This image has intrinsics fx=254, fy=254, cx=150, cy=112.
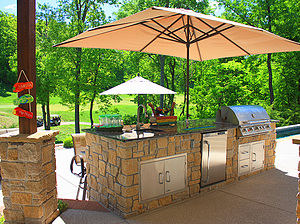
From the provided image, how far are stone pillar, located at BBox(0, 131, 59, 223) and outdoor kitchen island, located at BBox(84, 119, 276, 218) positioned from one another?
0.93 meters

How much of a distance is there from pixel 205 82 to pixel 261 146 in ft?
28.5

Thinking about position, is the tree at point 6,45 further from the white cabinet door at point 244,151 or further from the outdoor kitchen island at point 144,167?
the white cabinet door at point 244,151

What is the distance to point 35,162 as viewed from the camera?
292cm

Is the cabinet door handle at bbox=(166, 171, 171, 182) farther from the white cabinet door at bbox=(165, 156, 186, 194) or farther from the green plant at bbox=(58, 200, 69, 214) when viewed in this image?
the green plant at bbox=(58, 200, 69, 214)

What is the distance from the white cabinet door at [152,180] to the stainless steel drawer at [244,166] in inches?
78.7

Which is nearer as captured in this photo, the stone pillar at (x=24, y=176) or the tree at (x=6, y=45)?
the stone pillar at (x=24, y=176)

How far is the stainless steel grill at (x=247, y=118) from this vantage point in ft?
16.2

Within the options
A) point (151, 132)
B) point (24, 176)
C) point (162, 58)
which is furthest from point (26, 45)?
point (162, 58)

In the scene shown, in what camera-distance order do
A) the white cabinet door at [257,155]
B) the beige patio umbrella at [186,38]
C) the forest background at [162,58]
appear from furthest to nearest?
1. the forest background at [162,58]
2. the white cabinet door at [257,155]
3. the beige patio umbrella at [186,38]

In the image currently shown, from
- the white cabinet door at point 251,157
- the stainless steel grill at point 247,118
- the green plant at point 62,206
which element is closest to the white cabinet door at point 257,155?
the white cabinet door at point 251,157

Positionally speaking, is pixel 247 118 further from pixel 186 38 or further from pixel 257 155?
pixel 186 38

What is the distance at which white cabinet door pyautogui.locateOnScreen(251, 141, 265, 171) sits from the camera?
207 inches

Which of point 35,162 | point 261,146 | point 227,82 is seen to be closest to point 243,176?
point 261,146

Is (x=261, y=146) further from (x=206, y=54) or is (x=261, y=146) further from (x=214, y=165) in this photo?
(x=206, y=54)
